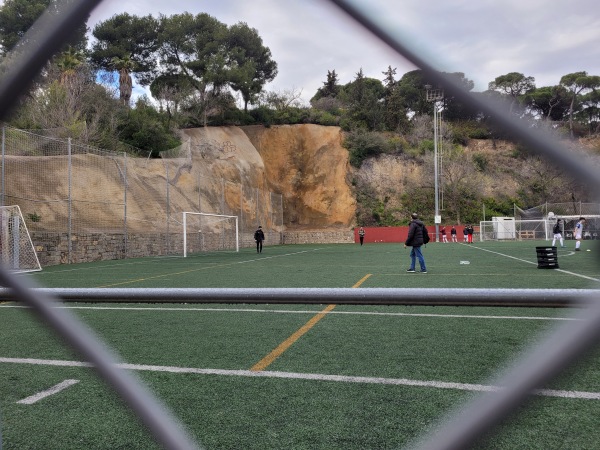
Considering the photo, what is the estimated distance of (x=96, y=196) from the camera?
2097 cm

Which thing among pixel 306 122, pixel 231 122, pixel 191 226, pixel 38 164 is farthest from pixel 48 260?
pixel 306 122

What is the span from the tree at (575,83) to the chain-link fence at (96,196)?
12830 mm

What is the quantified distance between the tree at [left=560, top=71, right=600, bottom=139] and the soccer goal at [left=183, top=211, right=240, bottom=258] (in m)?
25.3

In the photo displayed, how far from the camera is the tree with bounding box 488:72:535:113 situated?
0.73 metres

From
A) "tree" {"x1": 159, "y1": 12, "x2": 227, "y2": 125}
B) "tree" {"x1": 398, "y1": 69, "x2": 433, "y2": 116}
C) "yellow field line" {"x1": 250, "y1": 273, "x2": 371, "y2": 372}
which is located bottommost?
"yellow field line" {"x1": 250, "y1": 273, "x2": 371, "y2": 372}

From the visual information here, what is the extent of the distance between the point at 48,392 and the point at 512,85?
3.71 metres

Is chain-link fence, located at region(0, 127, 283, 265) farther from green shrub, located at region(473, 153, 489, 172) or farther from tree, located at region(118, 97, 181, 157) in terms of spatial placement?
green shrub, located at region(473, 153, 489, 172)

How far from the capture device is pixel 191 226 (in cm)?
2839

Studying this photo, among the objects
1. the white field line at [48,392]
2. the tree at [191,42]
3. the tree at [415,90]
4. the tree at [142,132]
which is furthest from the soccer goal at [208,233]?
the tree at [415,90]

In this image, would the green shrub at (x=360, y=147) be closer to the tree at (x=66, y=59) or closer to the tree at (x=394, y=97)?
the tree at (x=66, y=59)

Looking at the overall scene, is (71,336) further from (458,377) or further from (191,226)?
(191,226)

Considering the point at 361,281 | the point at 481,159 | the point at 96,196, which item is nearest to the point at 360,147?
the point at 96,196

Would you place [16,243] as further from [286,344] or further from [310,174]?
[310,174]

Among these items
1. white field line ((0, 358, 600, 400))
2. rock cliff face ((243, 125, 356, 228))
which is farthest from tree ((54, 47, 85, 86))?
rock cliff face ((243, 125, 356, 228))
